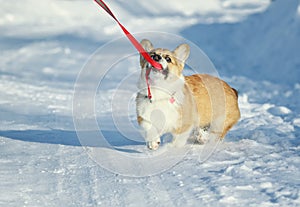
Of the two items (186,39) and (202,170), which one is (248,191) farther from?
(186,39)

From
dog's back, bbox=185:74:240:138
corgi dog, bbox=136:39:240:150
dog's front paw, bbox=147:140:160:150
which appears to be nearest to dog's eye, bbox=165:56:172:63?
corgi dog, bbox=136:39:240:150

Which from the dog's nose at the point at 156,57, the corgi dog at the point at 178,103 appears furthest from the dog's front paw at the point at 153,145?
the dog's nose at the point at 156,57

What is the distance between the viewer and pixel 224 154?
4.11 m

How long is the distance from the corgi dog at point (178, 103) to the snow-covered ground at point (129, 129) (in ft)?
0.51

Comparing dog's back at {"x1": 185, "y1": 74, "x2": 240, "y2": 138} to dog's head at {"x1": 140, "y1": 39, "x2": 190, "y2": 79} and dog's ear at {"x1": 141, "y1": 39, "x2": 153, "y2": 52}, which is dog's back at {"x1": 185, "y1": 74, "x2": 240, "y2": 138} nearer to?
dog's head at {"x1": 140, "y1": 39, "x2": 190, "y2": 79}

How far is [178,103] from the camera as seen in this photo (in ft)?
13.3

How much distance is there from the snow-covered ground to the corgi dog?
15cm

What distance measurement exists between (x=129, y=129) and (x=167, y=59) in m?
1.34

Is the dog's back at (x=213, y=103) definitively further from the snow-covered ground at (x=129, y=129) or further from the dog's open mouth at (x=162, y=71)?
the dog's open mouth at (x=162, y=71)

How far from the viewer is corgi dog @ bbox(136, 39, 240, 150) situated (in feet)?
13.1

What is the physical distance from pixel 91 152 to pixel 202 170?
993 millimetres

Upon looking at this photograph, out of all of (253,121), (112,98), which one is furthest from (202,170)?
(112,98)

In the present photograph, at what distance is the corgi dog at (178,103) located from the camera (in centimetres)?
399

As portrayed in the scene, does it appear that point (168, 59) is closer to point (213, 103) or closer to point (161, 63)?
point (161, 63)
